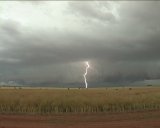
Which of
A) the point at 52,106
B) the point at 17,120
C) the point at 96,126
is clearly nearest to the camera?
the point at 96,126

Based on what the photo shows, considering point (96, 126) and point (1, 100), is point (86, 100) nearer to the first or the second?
point (1, 100)

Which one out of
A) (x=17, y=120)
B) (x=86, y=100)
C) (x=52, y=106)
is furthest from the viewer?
(x=86, y=100)

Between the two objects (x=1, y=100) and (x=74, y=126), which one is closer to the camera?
(x=74, y=126)

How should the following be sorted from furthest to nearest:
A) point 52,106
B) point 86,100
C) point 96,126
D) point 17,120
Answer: point 86,100, point 52,106, point 17,120, point 96,126

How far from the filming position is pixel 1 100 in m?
31.6

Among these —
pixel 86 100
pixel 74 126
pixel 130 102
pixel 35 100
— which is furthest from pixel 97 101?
pixel 74 126

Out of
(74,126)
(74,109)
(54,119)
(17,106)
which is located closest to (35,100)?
(17,106)

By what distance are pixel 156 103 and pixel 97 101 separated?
21.4ft

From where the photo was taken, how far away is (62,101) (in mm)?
30422

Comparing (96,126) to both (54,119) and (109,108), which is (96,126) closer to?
(54,119)

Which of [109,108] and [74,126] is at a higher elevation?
[109,108]

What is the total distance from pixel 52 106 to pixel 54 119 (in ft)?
20.5

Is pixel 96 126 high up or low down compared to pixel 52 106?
down

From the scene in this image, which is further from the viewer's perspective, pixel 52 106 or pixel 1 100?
pixel 1 100
